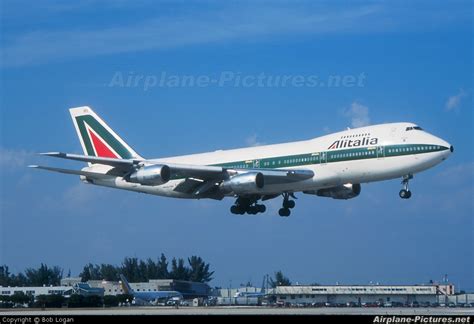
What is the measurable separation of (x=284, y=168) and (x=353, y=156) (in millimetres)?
6029

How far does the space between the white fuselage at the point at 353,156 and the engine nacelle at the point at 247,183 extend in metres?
1.28

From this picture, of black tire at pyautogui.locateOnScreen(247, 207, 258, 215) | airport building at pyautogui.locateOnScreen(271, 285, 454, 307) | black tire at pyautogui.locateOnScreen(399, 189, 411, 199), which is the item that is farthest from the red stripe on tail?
black tire at pyautogui.locateOnScreen(399, 189, 411, 199)

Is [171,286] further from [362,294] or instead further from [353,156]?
[353,156]

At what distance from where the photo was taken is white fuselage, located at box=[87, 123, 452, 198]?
7400 centimetres

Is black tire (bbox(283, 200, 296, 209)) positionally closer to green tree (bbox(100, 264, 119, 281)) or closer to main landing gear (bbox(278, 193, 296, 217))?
main landing gear (bbox(278, 193, 296, 217))

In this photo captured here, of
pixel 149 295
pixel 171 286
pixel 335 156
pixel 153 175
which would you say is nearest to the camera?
pixel 335 156

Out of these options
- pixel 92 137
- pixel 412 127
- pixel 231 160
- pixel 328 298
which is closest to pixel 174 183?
pixel 231 160

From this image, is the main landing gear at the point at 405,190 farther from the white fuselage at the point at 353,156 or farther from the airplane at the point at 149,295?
the airplane at the point at 149,295

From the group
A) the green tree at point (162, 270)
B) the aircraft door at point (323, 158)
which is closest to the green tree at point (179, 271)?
the green tree at point (162, 270)

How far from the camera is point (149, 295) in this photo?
109688mm

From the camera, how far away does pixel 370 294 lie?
11119cm

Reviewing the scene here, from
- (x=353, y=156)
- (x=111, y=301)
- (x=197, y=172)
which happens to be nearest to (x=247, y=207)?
(x=197, y=172)

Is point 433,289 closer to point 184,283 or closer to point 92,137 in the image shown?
point 184,283

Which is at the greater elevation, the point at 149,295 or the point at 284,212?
the point at 284,212
